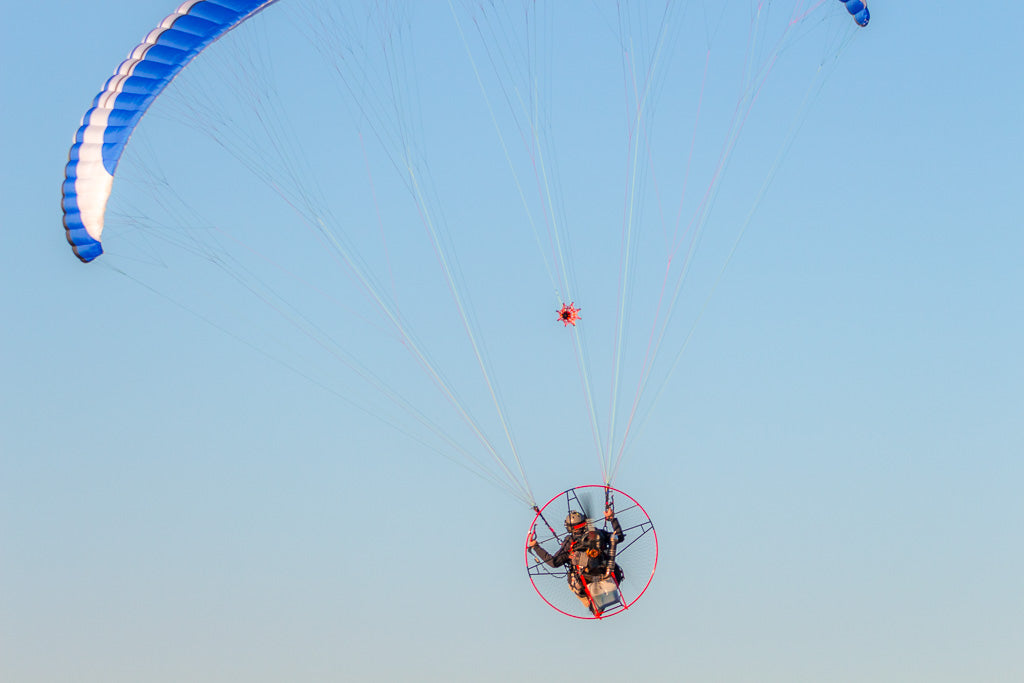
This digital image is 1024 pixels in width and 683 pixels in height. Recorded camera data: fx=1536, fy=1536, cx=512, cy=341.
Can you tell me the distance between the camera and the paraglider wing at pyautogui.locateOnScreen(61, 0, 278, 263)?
23.3 metres

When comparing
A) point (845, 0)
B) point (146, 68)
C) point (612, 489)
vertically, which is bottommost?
point (612, 489)

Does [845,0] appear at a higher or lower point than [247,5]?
higher

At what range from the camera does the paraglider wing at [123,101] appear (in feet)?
76.5

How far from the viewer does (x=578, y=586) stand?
73.5 ft

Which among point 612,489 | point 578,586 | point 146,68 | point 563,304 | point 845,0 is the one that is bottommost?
point 578,586

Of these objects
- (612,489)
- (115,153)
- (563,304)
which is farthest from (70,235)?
(612,489)

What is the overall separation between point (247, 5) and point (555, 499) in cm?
885

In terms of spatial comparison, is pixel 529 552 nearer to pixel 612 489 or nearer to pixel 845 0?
pixel 612 489

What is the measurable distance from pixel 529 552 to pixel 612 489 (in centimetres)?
157

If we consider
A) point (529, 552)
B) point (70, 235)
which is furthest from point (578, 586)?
point (70, 235)

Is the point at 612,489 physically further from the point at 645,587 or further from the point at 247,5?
the point at 247,5

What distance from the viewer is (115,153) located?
79.4 feet

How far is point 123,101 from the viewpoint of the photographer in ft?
77.8

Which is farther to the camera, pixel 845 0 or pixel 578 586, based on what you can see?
pixel 845 0
